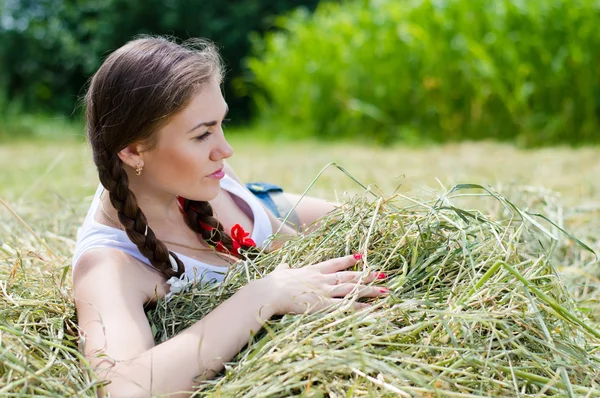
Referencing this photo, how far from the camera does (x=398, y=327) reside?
5.43 ft

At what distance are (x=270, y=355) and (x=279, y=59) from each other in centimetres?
804

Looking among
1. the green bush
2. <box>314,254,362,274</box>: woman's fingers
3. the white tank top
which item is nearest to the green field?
the white tank top

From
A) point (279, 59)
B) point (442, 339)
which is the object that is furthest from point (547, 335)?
point (279, 59)

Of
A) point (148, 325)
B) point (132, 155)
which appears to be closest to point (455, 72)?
point (132, 155)

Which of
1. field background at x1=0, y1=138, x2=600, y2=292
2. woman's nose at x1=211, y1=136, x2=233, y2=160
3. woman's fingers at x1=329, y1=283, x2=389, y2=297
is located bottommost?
field background at x1=0, y1=138, x2=600, y2=292

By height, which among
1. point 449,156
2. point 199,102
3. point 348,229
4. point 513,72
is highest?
point 199,102

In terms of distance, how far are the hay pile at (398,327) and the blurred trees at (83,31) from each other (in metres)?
10.3

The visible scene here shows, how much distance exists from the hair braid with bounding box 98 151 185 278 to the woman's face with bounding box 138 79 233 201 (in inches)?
3.4

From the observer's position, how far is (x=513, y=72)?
6.59 meters

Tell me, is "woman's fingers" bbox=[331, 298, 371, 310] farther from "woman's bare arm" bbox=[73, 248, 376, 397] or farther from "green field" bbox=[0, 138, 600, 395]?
"green field" bbox=[0, 138, 600, 395]

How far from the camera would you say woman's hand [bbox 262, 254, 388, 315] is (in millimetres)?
1721

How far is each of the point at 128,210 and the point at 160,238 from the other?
0.20m

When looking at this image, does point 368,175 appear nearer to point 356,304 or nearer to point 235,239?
point 235,239

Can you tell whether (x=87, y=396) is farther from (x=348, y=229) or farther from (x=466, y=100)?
(x=466, y=100)
